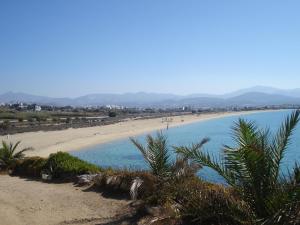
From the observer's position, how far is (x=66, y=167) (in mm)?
13516

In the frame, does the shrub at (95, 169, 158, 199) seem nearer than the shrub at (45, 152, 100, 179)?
Yes

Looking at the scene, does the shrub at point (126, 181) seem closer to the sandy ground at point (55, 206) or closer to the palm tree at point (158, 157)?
the palm tree at point (158, 157)

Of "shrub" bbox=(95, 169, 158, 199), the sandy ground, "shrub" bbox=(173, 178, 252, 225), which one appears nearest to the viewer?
"shrub" bbox=(173, 178, 252, 225)

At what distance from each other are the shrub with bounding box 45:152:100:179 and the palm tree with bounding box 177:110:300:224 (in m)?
7.47

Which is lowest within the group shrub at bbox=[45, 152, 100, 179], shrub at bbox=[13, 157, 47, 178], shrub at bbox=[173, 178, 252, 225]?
shrub at bbox=[13, 157, 47, 178]

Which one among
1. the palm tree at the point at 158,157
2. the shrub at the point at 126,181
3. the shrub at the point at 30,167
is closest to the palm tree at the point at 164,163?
the palm tree at the point at 158,157

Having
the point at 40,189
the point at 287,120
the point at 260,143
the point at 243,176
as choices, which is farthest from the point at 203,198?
the point at 40,189

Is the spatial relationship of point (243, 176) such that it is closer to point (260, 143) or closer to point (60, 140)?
point (260, 143)

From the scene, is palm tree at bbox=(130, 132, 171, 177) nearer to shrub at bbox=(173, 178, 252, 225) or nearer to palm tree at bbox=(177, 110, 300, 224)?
shrub at bbox=(173, 178, 252, 225)

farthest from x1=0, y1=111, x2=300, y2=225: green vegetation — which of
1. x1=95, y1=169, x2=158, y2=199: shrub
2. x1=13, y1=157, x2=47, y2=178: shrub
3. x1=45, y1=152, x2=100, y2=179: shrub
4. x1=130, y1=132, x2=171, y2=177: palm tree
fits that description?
x1=13, y1=157, x2=47, y2=178: shrub

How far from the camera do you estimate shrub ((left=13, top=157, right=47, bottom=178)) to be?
1495 cm

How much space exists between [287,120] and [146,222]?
3.09m

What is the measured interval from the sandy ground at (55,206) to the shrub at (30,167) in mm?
2580

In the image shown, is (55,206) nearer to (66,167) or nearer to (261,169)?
(66,167)
